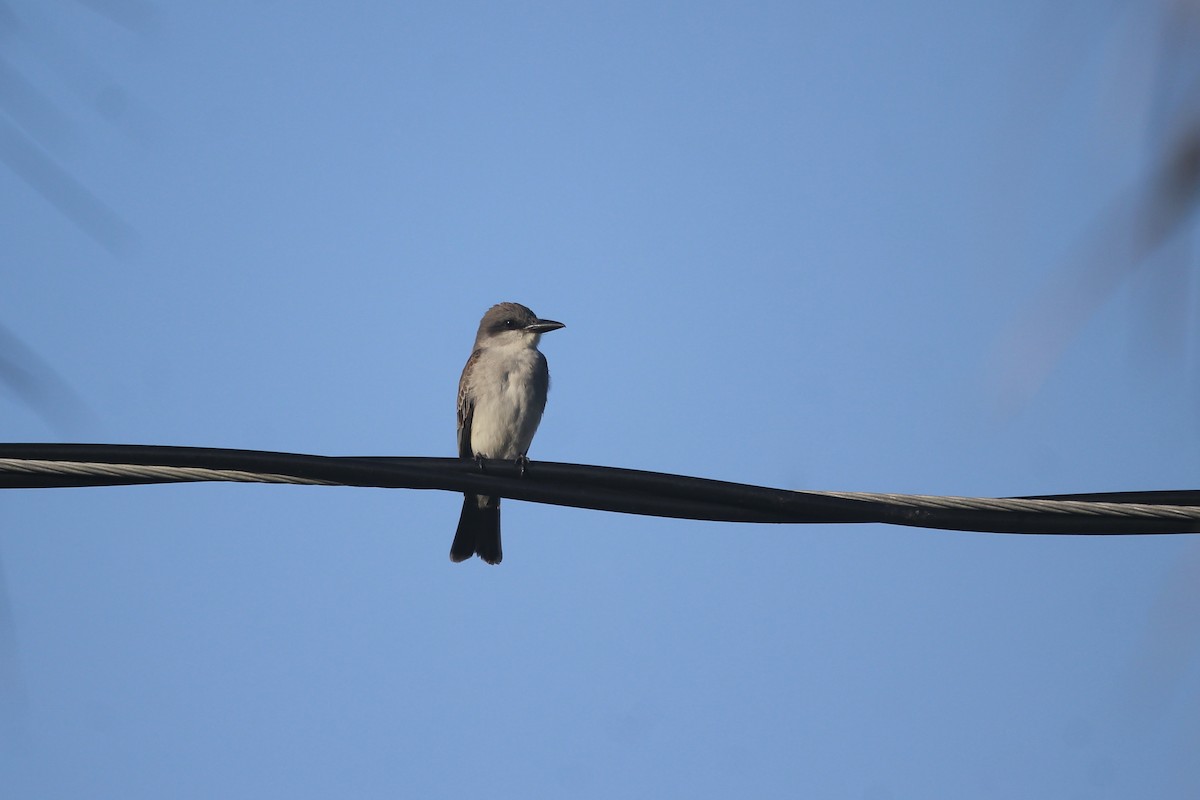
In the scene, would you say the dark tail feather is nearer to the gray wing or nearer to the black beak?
the gray wing

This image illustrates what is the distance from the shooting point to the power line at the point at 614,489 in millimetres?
3826

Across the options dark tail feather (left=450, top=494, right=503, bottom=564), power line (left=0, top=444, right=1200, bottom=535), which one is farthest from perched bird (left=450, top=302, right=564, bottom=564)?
power line (left=0, top=444, right=1200, bottom=535)

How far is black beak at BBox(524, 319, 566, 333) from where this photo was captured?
369 inches

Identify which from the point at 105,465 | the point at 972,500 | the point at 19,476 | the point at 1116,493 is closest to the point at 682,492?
the point at 972,500

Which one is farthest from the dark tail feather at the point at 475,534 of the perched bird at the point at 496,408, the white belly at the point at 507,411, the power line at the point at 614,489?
the power line at the point at 614,489

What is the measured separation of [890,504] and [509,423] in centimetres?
529

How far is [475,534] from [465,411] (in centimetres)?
106

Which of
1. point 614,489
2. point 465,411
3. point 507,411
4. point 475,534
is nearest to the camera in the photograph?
point 614,489

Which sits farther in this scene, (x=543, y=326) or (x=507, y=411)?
(x=543, y=326)

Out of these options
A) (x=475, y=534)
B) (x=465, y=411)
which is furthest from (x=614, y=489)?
(x=465, y=411)

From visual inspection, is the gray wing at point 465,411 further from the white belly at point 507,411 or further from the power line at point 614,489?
the power line at point 614,489

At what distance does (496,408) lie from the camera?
8.97 meters

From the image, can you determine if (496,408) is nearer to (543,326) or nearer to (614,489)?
(543,326)

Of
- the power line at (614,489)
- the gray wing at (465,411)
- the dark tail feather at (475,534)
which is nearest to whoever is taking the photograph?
the power line at (614,489)
